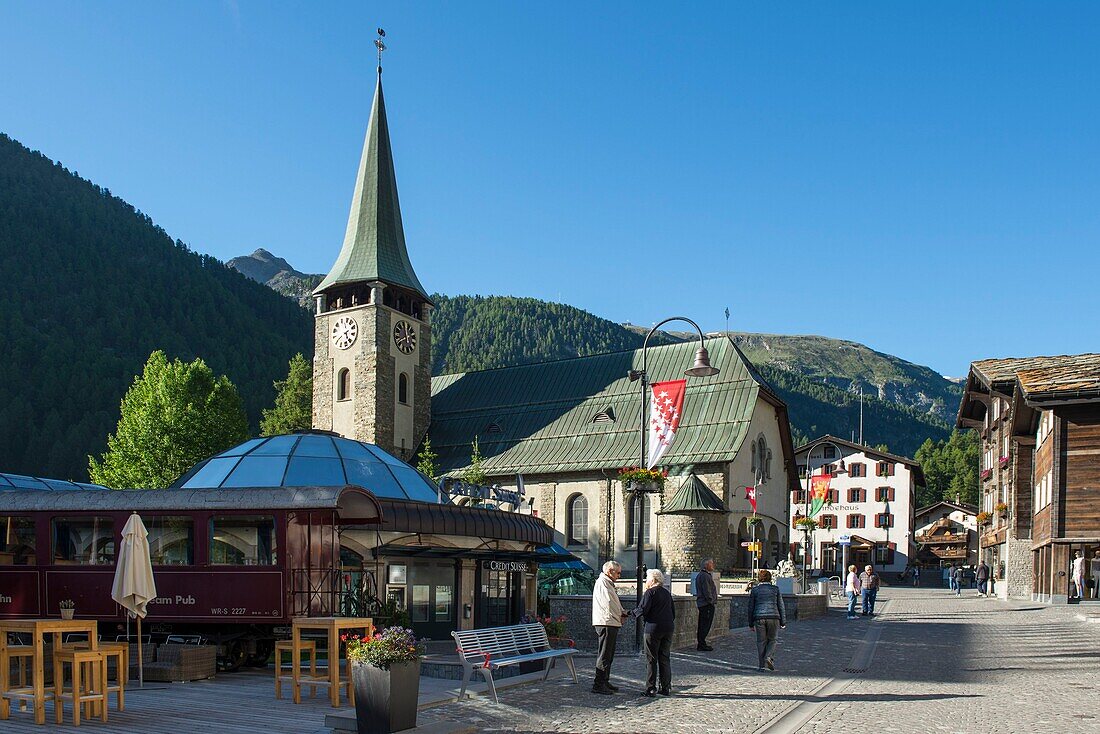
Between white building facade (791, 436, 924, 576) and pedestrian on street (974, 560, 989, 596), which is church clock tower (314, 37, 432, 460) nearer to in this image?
pedestrian on street (974, 560, 989, 596)

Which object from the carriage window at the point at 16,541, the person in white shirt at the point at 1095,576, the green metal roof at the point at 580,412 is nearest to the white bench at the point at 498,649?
the carriage window at the point at 16,541

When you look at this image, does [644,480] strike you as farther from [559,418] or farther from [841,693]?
[559,418]

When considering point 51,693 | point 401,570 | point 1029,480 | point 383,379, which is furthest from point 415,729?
point 383,379

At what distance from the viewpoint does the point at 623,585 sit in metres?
43.4

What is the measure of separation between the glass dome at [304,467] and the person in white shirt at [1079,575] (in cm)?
2557

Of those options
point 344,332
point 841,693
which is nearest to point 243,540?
point 841,693

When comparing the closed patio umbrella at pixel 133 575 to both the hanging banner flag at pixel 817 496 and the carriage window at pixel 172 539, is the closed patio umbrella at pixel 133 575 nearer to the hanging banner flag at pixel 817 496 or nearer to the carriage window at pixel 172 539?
the carriage window at pixel 172 539

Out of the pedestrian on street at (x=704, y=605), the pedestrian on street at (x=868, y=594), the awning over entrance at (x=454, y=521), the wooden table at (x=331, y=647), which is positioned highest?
the awning over entrance at (x=454, y=521)

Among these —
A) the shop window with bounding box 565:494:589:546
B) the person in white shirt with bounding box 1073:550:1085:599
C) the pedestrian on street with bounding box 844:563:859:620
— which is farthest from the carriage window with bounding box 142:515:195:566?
the shop window with bounding box 565:494:589:546

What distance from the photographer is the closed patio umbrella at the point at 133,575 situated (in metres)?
14.5

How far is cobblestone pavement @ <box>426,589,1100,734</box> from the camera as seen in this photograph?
40.7ft

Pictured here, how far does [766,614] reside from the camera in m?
18.2

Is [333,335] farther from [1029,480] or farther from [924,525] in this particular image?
[924,525]

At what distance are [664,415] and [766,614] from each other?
24.1 ft
